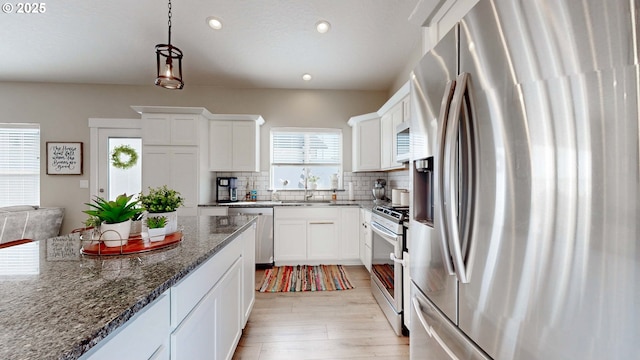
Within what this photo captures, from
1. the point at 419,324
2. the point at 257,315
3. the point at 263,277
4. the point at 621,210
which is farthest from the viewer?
the point at 263,277

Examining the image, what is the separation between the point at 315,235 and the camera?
3500 mm

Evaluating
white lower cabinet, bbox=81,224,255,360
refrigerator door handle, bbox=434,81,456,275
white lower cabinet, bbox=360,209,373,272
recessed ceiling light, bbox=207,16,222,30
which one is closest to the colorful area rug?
white lower cabinet, bbox=360,209,373,272

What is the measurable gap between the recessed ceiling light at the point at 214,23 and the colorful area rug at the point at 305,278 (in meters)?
2.92

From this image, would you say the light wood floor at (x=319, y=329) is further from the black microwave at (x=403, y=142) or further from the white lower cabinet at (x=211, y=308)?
the black microwave at (x=403, y=142)

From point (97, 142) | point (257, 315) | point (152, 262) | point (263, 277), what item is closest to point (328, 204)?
point (263, 277)

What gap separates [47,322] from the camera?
54cm

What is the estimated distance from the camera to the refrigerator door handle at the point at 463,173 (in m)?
0.74

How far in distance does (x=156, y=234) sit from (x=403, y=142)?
227cm

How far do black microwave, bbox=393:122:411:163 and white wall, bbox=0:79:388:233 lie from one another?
5.10 ft

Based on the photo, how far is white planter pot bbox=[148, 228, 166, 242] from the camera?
1.17 m

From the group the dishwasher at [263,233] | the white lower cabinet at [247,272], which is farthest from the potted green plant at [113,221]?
the dishwasher at [263,233]

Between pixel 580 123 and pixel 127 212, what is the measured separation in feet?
Result: 5.06

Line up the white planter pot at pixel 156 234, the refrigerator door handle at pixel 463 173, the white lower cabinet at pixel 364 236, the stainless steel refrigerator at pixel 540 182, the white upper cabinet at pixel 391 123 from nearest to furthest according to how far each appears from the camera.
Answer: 1. the stainless steel refrigerator at pixel 540 182
2. the refrigerator door handle at pixel 463 173
3. the white planter pot at pixel 156 234
4. the white upper cabinet at pixel 391 123
5. the white lower cabinet at pixel 364 236

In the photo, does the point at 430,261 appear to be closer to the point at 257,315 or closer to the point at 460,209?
the point at 460,209
